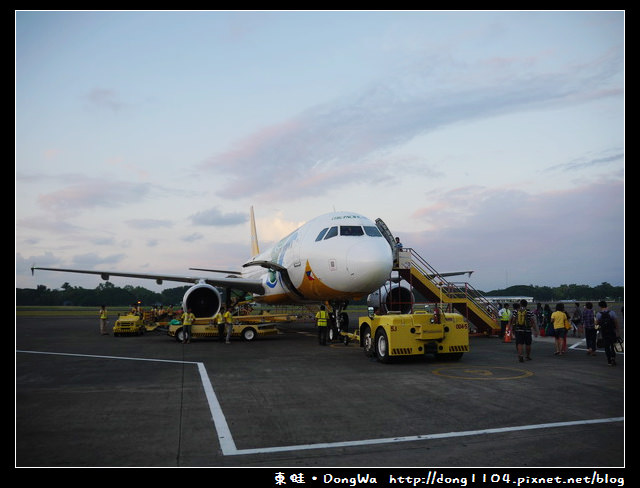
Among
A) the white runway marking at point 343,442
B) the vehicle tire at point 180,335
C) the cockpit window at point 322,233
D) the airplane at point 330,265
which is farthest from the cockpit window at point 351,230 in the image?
the white runway marking at point 343,442

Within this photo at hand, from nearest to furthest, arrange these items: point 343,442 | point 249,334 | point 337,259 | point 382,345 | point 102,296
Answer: point 343,442 → point 382,345 → point 337,259 → point 249,334 → point 102,296

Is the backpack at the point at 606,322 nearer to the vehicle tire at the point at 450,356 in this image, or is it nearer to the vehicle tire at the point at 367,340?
the vehicle tire at the point at 450,356

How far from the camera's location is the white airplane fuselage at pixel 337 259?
52.7 feet

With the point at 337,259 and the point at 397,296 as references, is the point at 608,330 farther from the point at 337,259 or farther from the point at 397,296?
the point at 397,296

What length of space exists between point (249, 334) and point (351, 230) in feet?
24.1

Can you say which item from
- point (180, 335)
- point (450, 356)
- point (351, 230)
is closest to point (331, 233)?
point (351, 230)

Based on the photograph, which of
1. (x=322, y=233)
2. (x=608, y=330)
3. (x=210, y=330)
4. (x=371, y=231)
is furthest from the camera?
(x=210, y=330)

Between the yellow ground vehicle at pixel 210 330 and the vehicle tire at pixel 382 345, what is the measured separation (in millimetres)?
8843

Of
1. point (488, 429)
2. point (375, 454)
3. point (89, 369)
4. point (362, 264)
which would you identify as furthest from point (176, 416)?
point (362, 264)

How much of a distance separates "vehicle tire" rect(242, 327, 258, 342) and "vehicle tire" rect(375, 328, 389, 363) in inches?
349

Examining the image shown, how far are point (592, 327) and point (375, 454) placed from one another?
499 inches

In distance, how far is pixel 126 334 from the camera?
24.4m

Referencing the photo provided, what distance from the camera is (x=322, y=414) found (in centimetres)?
726
